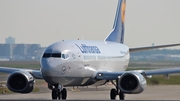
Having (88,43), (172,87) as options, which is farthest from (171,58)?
(88,43)

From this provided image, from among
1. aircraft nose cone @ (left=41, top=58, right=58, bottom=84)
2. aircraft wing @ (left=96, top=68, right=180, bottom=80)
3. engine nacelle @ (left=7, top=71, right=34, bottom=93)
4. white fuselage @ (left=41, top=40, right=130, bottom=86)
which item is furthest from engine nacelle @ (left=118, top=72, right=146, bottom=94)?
engine nacelle @ (left=7, top=71, right=34, bottom=93)

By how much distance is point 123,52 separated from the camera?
49219 mm

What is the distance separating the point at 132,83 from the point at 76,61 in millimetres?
3849

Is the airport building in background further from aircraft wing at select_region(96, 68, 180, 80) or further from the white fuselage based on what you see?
aircraft wing at select_region(96, 68, 180, 80)

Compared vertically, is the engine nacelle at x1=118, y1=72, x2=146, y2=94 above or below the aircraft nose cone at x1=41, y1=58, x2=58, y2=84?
below

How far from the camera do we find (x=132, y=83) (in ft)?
131

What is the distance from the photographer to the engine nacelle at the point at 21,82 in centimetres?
3947

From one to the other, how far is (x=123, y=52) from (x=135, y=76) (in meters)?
9.98

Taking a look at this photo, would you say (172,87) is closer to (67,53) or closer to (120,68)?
(120,68)

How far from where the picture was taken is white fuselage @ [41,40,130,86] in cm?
3700

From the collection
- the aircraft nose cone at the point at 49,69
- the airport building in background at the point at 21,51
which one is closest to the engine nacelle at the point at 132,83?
the aircraft nose cone at the point at 49,69

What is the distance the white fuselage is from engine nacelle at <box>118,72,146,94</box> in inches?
91.9

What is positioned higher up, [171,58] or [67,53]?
[67,53]

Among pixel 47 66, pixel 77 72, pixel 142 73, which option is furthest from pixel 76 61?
pixel 142 73
